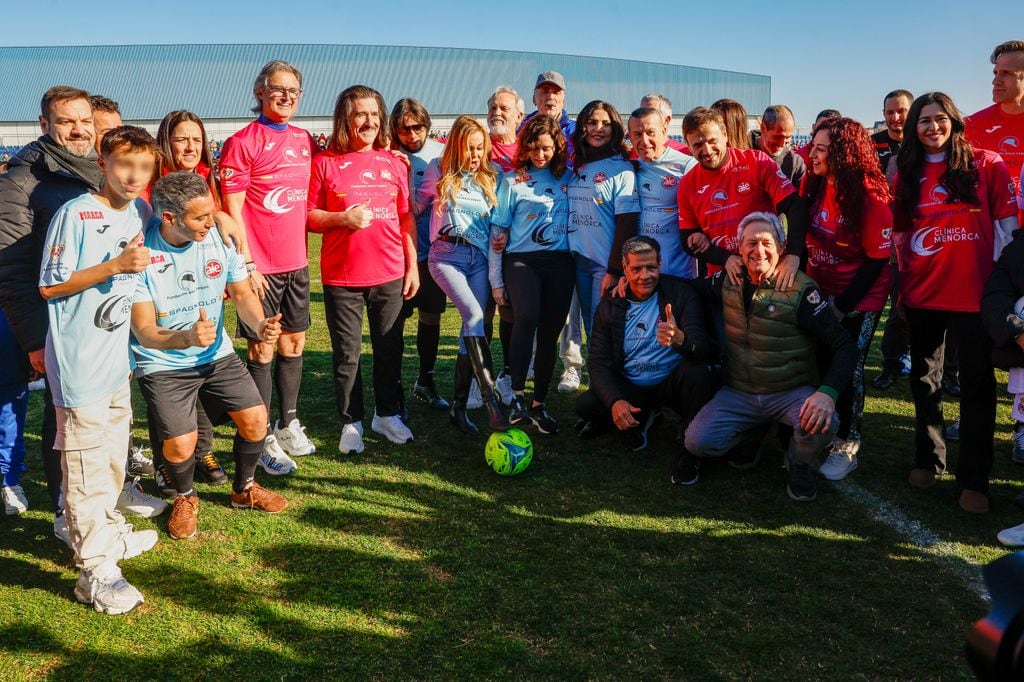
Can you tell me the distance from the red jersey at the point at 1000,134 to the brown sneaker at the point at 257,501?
5397 mm

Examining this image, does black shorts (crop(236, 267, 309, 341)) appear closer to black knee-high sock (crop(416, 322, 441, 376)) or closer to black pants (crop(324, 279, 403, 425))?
black pants (crop(324, 279, 403, 425))

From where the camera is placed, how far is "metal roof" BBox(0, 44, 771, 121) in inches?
2152

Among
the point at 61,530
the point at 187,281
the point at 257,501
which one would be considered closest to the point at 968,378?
the point at 257,501

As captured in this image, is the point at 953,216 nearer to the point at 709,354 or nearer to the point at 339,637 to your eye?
the point at 709,354

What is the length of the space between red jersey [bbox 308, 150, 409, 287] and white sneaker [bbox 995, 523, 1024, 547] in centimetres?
384

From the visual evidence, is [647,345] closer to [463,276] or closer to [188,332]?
[463,276]

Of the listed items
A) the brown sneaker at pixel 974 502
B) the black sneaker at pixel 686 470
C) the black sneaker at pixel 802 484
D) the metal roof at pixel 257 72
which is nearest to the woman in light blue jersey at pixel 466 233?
the black sneaker at pixel 686 470

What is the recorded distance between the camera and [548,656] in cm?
305

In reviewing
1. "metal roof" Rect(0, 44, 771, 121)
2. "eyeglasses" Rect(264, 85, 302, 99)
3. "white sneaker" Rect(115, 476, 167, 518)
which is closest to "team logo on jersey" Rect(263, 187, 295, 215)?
"eyeglasses" Rect(264, 85, 302, 99)

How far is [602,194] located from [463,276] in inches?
45.5

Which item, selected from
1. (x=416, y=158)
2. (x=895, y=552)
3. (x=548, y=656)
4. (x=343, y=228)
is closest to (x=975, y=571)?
(x=895, y=552)

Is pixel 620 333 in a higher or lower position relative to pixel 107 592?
higher

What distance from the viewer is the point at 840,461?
4.88 metres

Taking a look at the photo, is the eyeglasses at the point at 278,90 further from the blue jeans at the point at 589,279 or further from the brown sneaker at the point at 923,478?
the brown sneaker at the point at 923,478
